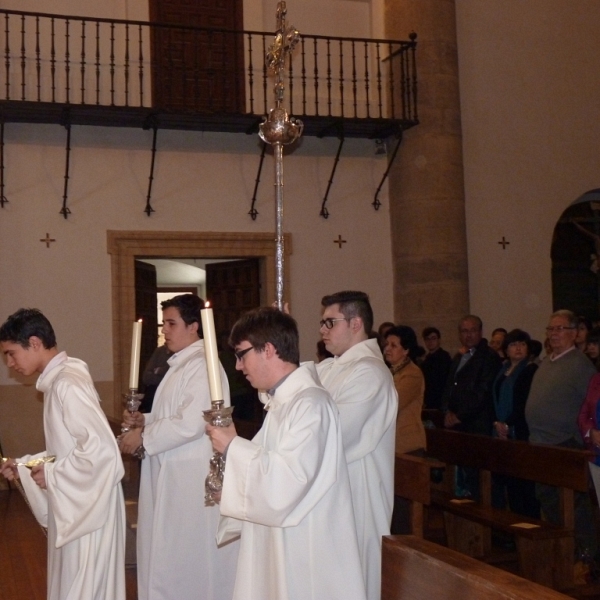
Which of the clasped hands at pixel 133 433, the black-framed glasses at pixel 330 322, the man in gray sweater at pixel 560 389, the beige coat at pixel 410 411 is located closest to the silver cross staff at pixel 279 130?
the black-framed glasses at pixel 330 322

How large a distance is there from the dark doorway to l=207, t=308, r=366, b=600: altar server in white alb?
31.2ft

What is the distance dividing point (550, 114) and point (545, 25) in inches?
45.9

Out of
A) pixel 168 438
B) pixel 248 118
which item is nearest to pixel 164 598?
pixel 168 438

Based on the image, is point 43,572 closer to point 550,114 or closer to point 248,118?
point 248,118

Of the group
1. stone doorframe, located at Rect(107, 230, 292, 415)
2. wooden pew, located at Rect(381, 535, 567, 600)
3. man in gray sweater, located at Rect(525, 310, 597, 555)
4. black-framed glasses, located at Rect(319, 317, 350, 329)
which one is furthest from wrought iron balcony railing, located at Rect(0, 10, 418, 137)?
Result: wooden pew, located at Rect(381, 535, 567, 600)

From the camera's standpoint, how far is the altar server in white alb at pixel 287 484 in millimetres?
2588

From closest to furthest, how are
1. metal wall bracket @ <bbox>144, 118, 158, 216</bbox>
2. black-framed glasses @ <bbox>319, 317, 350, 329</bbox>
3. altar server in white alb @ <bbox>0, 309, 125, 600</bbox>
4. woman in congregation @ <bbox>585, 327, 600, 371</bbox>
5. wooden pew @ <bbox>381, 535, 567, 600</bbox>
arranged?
wooden pew @ <bbox>381, 535, 567, 600</bbox> → altar server in white alb @ <bbox>0, 309, 125, 600</bbox> → black-framed glasses @ <bbox>319, 317, 350, 329</bbox> → woman in congregation @ <bbox>585, 327, 600, 371</bbox> → metal wall bracket @ <bbox>144, 118, 158, 216</bbox>

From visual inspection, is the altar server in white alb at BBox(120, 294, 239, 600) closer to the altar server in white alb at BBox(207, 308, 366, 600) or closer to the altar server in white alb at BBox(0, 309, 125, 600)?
the altar server in white alb at BBox(0, 309, 125, 600)

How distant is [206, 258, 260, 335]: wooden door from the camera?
1068 cm

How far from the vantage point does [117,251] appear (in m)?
9.69

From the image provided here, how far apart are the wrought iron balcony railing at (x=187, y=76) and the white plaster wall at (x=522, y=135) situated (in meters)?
Answer: 1.12

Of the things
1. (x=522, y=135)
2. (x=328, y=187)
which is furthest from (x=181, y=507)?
(x=522, y=135)

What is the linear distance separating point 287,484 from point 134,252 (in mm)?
7474

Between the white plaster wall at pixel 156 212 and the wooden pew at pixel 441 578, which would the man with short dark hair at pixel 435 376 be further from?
the wooden pew at pixel 441 578
